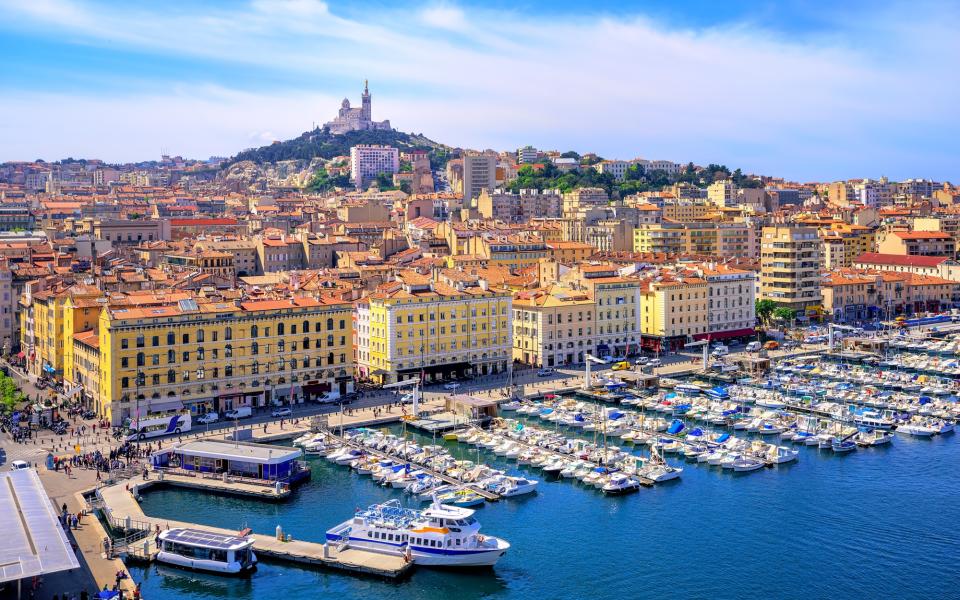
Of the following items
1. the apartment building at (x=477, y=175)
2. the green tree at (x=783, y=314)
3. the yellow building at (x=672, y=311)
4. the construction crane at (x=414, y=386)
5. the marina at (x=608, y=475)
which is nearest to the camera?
the marina at (x=608, y=475)

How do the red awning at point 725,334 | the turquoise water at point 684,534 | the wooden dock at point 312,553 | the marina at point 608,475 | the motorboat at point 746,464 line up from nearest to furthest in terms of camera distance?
1. the turquoise water at point 684,534
2. the wooden dock at point 312,553
3. the marina at point 608,475
4. the motorboat at point 746,464
5. the red awning at point 725,334

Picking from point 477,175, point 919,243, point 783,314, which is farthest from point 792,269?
point 477,175

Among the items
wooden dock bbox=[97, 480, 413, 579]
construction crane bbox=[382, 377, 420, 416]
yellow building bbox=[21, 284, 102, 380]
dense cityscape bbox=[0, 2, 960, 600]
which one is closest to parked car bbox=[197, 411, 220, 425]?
dense cityscape bbox=[0, 2, 960, 600]

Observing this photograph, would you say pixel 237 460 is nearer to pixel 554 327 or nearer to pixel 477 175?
pixel 554 327

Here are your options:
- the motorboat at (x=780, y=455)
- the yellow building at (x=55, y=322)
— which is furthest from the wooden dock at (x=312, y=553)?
the yellow building at (x=55, y=322)

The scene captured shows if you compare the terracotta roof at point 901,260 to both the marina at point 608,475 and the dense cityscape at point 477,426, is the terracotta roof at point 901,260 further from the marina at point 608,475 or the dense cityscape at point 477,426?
the marina at point 608,475

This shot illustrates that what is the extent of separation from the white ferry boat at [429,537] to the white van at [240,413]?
1539cm

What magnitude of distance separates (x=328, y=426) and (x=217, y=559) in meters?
15.0

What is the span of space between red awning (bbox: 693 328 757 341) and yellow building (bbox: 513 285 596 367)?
883 centimetres

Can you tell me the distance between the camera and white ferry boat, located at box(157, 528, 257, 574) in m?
30.8

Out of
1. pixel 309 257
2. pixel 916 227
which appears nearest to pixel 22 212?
pixel 309 257

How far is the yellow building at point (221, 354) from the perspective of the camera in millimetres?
45219

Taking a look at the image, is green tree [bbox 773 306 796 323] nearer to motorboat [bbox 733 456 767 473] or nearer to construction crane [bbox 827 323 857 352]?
construction crane [bbox 827 323 857 352]

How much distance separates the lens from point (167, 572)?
3105cm
